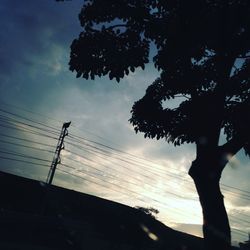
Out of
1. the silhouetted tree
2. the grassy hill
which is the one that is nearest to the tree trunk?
the silhouetted tree

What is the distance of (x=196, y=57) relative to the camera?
26.8ft

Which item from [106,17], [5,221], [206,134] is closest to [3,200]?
[5,221]

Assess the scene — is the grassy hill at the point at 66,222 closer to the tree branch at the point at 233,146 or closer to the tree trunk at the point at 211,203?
the tree trunk at the point at 211,203

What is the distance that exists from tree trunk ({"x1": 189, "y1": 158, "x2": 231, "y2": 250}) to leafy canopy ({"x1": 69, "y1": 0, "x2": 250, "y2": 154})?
1.96 ft

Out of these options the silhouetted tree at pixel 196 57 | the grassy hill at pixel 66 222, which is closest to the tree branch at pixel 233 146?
the silhouetted tree at pixel 196 57

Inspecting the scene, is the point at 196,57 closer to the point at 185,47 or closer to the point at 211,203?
the point at 185,47

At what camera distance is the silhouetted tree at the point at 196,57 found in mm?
6242

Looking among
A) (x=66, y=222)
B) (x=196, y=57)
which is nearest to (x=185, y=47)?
(x=196, y=57)

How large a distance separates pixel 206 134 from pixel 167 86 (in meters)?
3.09

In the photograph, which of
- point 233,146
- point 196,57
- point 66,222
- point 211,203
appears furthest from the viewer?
point 66,222

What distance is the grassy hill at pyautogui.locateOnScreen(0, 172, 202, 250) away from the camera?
12.6 m

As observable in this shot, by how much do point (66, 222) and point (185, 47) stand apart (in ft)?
34.9

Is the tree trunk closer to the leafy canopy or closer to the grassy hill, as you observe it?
the leafy canopy

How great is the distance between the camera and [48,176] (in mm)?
32312
